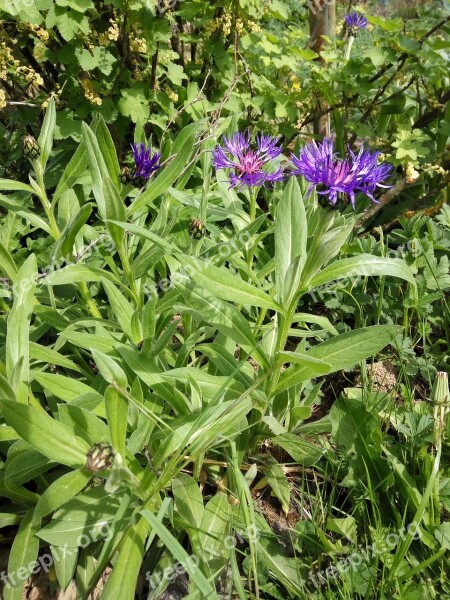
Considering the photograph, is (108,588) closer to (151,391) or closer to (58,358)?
(151,391)

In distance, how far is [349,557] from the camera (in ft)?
4.81

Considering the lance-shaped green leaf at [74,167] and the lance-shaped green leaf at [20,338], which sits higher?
the lance-shaped green leaf at [74,167]

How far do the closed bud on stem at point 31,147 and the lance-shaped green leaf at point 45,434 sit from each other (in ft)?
3.03

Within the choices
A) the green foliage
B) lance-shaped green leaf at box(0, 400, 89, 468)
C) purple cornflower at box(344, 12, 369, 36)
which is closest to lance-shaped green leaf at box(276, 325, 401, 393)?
the green foliage

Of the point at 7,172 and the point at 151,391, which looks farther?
the point at 7,172

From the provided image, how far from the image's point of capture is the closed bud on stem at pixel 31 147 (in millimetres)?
1664

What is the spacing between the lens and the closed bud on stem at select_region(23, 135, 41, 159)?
1.66 m

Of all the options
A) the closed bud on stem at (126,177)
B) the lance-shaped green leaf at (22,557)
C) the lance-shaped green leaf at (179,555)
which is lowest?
the lance-shaped green leaf at (22,557)

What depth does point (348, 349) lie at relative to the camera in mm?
1492

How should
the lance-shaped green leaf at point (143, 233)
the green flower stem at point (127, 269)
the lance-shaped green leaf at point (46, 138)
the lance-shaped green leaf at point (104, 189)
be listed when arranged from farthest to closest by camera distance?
the lance-shaped green leaf at point (46, 138), the green flower stem at point (127, 269), the lance-shaped green leaf at point (104, 189), the lance-shaped green leaf at point (143, 233)

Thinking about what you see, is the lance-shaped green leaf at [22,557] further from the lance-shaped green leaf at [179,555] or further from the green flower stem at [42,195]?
the green flower stem at [42,195]

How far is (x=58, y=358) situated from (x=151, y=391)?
0.31 metres

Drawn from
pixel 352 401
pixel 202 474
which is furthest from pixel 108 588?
pixel 352 401

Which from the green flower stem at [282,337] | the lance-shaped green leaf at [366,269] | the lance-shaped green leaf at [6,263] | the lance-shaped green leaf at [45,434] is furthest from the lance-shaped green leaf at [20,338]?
the lance-shaped green leaf at [366,269]
